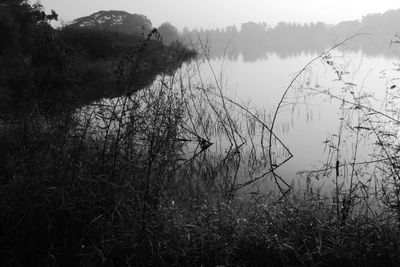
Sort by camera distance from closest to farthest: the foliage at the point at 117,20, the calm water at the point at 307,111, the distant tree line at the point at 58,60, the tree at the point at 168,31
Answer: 1. the distant tree line at the point at 58,60
2. the calm water at the point at 307,111
3. the foliage at the point at 117,20
4. the tree at the point at 168,31

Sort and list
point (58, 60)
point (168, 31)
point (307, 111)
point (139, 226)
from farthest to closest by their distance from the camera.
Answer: point (168, 31), point (307, 111), point (58, 60), point (139, 226)

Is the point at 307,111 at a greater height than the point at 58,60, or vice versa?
the point at 58,60

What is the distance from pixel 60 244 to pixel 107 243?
357 millimetres

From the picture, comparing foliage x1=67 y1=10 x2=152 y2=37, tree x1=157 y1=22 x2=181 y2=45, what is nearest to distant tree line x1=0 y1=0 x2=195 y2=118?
foliage x1=67 y1=10 x2=152 y2=37

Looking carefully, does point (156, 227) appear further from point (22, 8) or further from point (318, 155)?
point (22, 8)

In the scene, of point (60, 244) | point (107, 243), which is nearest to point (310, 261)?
point (107, 243)

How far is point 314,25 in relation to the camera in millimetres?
100750

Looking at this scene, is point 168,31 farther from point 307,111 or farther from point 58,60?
point 58,60

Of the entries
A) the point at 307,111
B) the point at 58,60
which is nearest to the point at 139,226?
the point at 58,60

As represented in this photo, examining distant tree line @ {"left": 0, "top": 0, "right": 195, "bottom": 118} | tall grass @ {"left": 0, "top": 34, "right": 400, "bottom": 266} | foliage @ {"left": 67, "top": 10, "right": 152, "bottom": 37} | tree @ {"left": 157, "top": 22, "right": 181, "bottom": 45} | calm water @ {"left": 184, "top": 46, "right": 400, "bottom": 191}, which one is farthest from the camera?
tree @ {"left": 157, "top": 22, "right": 181, "bottom": 45}

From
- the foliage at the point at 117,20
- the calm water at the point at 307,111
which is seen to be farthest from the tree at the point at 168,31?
the calm water at the point at 307,111

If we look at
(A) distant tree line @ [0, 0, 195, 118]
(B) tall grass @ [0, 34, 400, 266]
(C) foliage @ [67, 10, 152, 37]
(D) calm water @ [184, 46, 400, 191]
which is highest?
(C) foliage @ [67, 10, 152, 37]

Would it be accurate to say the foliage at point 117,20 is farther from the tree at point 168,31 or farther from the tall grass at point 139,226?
the tall grass at point 139,226

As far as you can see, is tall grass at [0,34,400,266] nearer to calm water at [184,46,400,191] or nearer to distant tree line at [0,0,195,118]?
distant tree line at [0,0,195,118]
